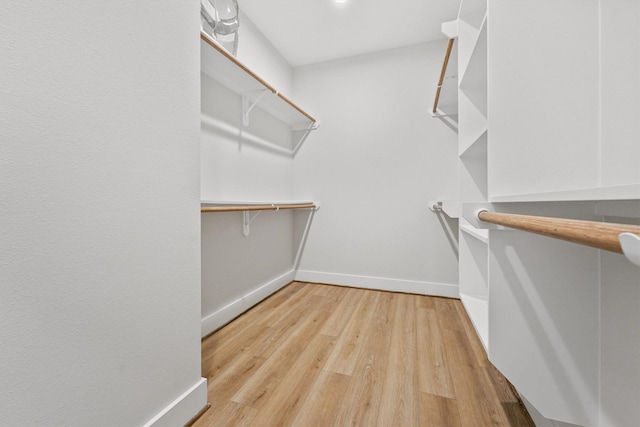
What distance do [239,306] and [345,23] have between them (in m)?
2.19

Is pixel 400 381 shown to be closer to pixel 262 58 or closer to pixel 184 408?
pixel 184 408

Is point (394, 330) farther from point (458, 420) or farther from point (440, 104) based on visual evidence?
point (440, 104)

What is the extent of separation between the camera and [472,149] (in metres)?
1.52

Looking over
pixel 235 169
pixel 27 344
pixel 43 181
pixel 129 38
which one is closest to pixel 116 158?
pixel 43 181

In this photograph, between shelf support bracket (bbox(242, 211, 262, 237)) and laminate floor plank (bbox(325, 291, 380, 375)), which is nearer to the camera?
laminate floor plank (bbox(325, 291, 380, 375))

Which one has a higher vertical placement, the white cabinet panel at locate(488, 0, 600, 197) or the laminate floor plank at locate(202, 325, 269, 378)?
the white cabinet panel at locate(488, 0, 600, 197)

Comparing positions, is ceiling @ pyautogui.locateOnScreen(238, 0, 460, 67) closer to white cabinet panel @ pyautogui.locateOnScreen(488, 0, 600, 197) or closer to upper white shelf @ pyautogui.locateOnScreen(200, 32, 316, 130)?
upper white shelf @ pyautogui.locateOnScreen(200, 32, 316, 130)

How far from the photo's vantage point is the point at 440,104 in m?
2.14

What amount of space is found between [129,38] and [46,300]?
0.71 metres

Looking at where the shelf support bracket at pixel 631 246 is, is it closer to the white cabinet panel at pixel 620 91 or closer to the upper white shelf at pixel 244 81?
the white cabinet panel at pixel 620 91

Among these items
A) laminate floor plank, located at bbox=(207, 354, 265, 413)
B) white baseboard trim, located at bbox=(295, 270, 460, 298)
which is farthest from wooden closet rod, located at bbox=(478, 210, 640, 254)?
white baseboard trim, located at bbox=(295, 270, 460, 298)

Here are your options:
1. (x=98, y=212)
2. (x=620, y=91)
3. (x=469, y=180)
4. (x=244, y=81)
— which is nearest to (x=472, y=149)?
(x=469, y=180)

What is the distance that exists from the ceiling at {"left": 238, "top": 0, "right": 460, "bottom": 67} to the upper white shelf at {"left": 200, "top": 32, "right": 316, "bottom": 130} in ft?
1.89

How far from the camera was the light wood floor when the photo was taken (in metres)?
0.97
